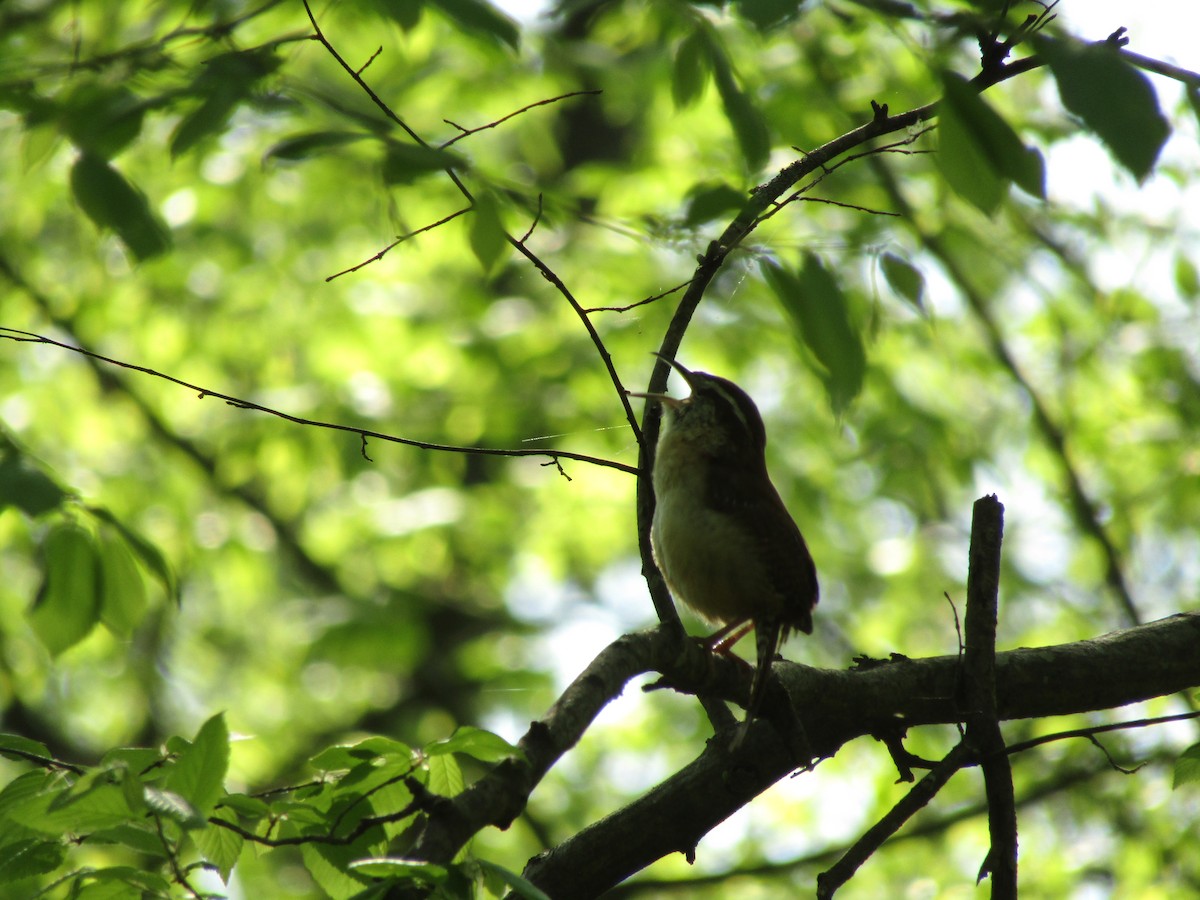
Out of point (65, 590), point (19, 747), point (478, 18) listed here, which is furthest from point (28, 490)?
point (478, 18)

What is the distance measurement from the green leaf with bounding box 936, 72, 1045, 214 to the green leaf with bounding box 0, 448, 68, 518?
2.46 metres

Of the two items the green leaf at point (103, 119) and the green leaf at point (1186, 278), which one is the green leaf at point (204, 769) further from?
the green leaf at point (1186, 278)

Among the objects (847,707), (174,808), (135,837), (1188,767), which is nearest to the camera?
(174,808)

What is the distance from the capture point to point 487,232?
2.65m

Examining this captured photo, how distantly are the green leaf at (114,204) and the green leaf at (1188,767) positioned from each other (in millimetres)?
2942

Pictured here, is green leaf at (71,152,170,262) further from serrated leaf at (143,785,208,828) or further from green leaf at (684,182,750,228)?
serrated leaf at (143,785,208,828)

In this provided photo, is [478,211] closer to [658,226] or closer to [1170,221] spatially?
[658,226]

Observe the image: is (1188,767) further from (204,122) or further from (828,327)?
(204,122)

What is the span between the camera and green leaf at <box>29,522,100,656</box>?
305 cm

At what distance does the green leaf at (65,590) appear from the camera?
3053mm

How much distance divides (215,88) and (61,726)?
886 cm

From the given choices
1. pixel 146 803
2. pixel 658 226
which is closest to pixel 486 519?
pixel 658 226

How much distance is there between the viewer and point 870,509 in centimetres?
916

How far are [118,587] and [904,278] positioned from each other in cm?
245
